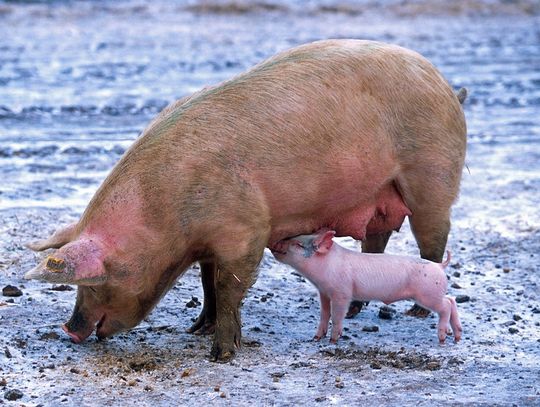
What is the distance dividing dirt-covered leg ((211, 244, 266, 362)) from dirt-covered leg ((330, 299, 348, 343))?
558 mm

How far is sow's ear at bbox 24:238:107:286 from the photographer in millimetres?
5691

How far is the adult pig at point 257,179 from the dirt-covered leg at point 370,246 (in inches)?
15.3

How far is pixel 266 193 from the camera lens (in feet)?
20.7

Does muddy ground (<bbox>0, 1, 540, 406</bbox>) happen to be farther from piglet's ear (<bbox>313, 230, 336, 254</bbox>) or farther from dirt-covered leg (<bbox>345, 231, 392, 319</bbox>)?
piglet's ear (<bbox>313, 230, 336, 254</bbox>)

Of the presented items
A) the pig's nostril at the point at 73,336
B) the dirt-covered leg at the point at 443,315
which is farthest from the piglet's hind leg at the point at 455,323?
the pig's nostril at the point at 73,336

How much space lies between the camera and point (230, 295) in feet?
20.8

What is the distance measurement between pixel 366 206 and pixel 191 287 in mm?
1464

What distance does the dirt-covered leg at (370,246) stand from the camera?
7.42 metres

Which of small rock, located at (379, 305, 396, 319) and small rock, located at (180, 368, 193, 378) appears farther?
small rock, located at (379, 305, 396, 319)

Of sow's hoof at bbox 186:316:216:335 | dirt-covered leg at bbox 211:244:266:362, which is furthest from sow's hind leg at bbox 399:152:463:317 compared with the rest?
sow's hoof at bbox 186:316:216:335

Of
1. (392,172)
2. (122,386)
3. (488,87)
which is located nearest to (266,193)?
(392,172)

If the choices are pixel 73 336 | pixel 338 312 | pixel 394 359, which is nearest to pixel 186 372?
pixel 73 336

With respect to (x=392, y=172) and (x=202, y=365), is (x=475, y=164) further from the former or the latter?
(x=202, y=365)

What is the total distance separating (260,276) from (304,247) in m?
1.44
